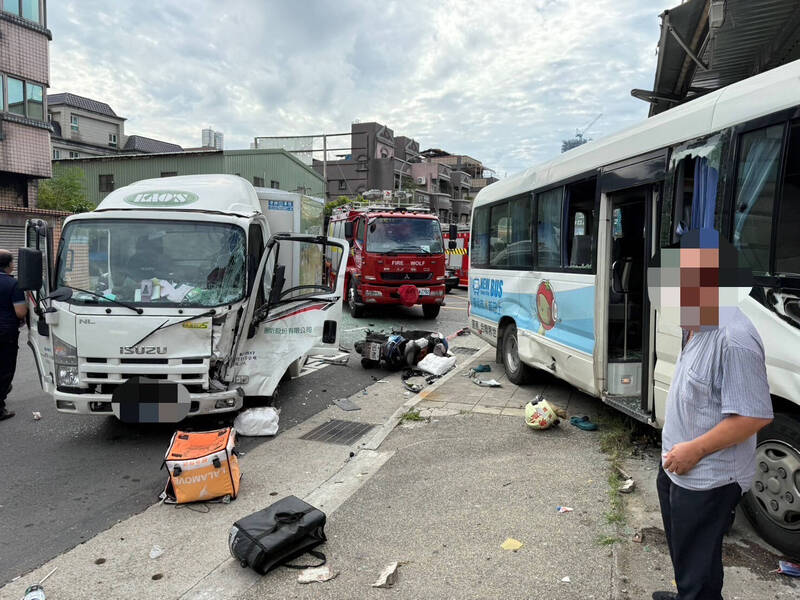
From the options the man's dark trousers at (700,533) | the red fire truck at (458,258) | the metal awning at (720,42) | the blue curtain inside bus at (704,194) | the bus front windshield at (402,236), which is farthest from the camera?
the red fire truck at (458,258)

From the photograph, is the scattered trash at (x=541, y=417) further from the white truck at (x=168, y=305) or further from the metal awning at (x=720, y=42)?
the metal awning at (x=720, y=42)

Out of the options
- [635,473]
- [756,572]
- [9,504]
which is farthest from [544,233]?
[9,504]

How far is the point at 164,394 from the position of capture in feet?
17.0

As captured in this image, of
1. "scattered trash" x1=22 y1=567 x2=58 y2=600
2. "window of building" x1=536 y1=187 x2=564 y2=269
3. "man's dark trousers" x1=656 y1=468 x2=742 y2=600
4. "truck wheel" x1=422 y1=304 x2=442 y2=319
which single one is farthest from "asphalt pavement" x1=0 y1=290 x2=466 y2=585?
"truck wheel" x1=422 y1=304 x2=442 y2=319

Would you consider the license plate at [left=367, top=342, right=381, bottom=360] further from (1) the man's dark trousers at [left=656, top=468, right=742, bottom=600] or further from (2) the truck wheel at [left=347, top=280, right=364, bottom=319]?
(1) the man's dark trousers at [left=656, top=468, right=742, bottom=600]

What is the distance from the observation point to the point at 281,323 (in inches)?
251

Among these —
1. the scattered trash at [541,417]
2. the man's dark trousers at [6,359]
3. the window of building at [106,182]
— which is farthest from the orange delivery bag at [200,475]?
the window of building at [106,182]

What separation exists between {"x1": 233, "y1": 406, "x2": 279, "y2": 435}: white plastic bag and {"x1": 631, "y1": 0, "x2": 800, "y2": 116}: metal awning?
19.2ft

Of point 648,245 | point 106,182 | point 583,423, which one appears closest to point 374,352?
point 583,423

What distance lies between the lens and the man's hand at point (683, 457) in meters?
2.14

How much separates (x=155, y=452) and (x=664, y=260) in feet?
16.2

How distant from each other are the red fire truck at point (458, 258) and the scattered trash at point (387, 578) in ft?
60.8

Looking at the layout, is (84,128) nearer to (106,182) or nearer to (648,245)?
(106,182)

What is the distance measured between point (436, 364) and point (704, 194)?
5.38 metres
